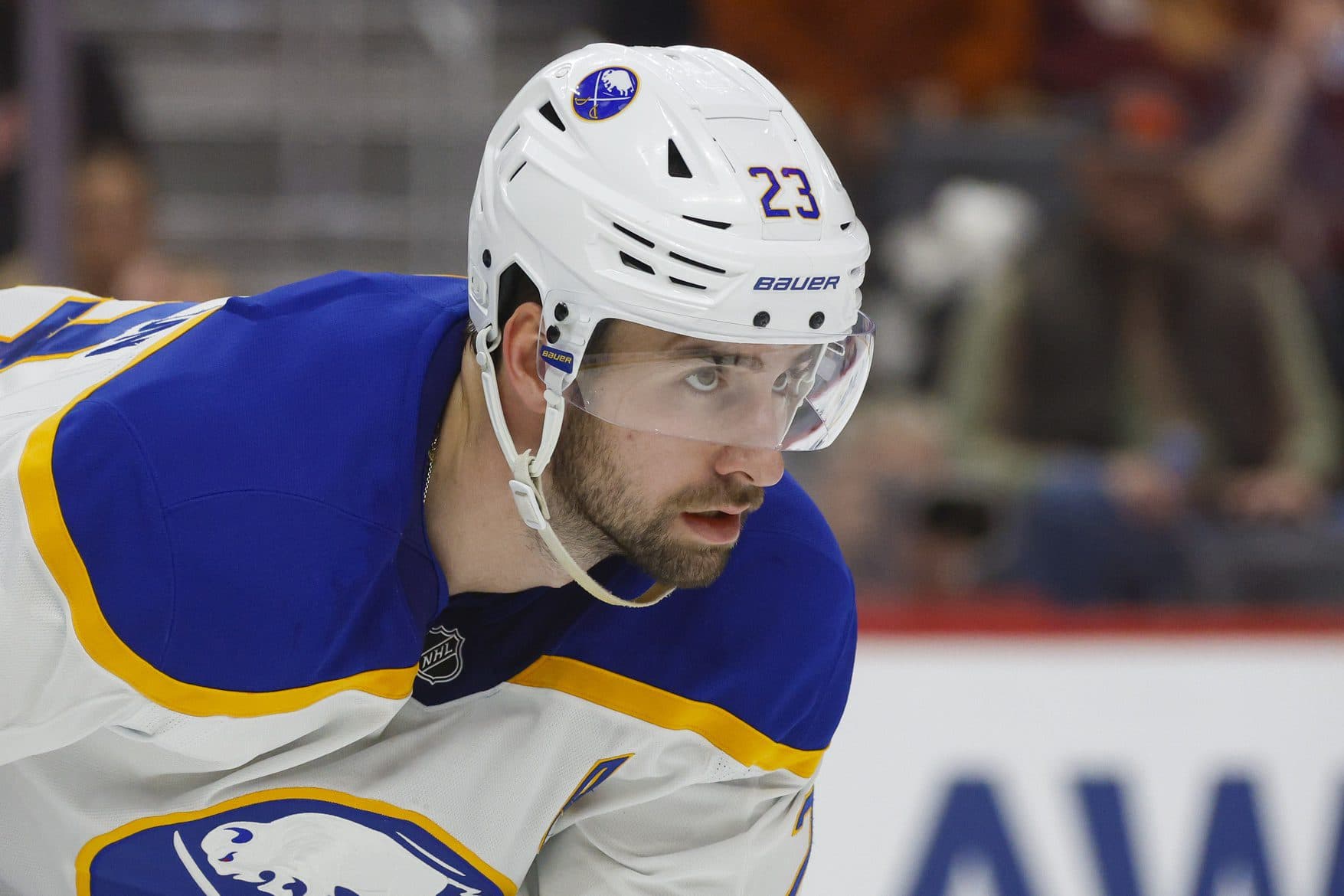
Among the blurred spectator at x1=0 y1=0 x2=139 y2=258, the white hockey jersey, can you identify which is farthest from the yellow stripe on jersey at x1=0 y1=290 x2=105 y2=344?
the blurred spectator at x1=0 y1=0 x2=139 y2=258

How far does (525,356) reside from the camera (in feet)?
5.16

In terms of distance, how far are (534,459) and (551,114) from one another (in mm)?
351

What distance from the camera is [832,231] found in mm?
1491

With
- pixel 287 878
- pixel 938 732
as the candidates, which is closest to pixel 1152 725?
pixel 938 732

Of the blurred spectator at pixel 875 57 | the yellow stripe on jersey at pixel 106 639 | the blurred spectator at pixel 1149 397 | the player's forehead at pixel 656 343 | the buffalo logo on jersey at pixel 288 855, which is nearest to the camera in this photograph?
the yellow stripe on jersey at pixel 106 639

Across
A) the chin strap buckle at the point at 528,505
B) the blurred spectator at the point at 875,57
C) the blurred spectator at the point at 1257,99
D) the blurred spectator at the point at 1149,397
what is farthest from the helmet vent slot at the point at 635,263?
the blurred spectator at the point at 1257,99

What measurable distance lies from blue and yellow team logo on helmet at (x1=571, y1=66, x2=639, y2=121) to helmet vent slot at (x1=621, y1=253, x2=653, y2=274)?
0.15 m

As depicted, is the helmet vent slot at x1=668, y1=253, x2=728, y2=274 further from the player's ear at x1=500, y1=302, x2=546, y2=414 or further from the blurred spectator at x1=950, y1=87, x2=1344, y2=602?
the blurred spectator at x1=950, y1=87, x2=1344, y2=602

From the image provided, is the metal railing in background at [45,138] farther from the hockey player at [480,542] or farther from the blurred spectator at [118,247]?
the hockey player at [480,542]

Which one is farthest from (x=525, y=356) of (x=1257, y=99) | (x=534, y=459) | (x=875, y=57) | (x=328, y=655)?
(x=1257, y=99)

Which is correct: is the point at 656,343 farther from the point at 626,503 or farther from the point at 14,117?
the point at 14,117

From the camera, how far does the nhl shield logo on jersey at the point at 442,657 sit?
5.64 ft

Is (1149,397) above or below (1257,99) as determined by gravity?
below

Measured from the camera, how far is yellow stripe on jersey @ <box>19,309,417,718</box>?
4.56ft
